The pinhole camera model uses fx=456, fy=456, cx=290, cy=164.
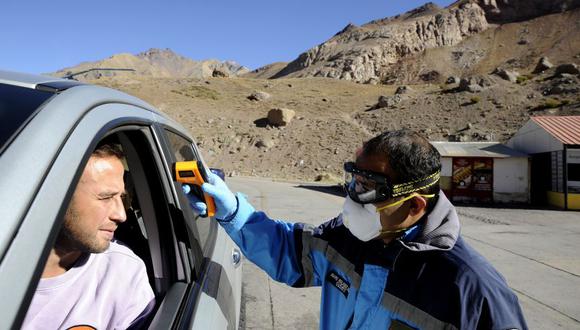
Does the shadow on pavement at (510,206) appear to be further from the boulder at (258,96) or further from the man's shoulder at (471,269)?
the boulder at (258,96)

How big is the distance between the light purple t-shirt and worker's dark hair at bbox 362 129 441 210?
3.76ft

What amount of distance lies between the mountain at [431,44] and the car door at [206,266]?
294 feet

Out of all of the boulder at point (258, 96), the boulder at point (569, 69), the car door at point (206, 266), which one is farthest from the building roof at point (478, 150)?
the boulder at point (258, 96)

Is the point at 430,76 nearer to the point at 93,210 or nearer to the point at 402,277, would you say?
the point at 402,277

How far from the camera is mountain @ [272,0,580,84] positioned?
93.9 metres

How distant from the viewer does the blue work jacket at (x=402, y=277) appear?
5.25ft

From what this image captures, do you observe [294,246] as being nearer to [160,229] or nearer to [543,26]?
[160,229]

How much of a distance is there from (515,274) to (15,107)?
789 cm

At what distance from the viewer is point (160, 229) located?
205 cm

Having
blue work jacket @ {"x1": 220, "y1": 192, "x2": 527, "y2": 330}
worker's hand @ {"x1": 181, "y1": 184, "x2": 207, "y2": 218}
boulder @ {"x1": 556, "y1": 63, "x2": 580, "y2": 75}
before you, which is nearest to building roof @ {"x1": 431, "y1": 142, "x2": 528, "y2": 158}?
blue work jacket @ {"x1": 220, "y1": 192, "x2": 527, "y2": 330}

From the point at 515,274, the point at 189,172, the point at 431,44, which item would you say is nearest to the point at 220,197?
the point at 189,172

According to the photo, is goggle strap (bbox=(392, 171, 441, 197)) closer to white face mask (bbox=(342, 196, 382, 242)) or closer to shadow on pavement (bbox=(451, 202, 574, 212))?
white face mask (bbox=(342, 196, 382, 242))

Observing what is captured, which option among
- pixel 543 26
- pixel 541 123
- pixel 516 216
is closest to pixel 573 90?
pixel 541 123

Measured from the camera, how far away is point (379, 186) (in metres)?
2.02
